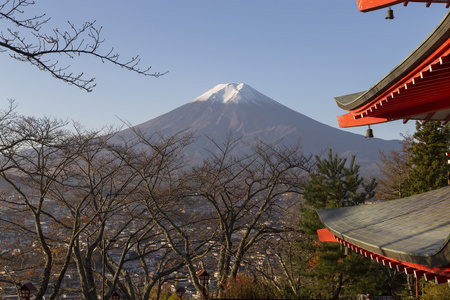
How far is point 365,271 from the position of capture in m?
11.2

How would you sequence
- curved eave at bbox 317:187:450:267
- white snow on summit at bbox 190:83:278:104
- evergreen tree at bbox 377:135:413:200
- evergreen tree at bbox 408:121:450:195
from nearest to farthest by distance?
curved eave at bbox 317:187:450:267
evergreen tree at bbox 408:121:450:195
evergreen tree at bbox 377:135:413:200
white snow on summit at bbox 190:83:278:104

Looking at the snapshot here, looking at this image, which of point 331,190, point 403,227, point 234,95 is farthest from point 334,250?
point 234,95

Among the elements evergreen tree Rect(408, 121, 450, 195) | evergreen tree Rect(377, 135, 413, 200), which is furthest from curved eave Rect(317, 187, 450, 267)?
evergreen tree Rect(377, 135, 413, 200)

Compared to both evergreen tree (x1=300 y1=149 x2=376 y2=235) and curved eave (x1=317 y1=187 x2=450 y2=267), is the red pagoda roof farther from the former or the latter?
evergreen tree (x1=300 y1=149 x2=376 y2=235)

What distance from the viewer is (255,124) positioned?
424 feet

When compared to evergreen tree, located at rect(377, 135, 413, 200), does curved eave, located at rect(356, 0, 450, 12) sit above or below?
above

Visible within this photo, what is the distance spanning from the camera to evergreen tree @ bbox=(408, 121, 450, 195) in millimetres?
17906

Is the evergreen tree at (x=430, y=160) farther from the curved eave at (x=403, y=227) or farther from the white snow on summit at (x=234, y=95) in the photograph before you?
the white snow on summit at (x=234, y=95)

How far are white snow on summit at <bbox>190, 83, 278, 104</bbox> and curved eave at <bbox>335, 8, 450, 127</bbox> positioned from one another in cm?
13877

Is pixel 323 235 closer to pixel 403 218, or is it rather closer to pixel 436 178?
pixel 403 218

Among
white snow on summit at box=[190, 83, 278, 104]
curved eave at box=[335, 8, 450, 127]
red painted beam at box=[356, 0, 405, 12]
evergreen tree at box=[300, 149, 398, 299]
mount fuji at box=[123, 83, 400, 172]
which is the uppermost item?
white snow on summit at box=[190, 83, 278, 104]

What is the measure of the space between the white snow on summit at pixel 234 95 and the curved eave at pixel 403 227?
13838 cm

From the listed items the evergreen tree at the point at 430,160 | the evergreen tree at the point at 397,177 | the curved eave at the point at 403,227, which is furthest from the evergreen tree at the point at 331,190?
the evergreen tree at the point at 397,177

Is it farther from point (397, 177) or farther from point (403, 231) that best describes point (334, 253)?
point (397, 177)
